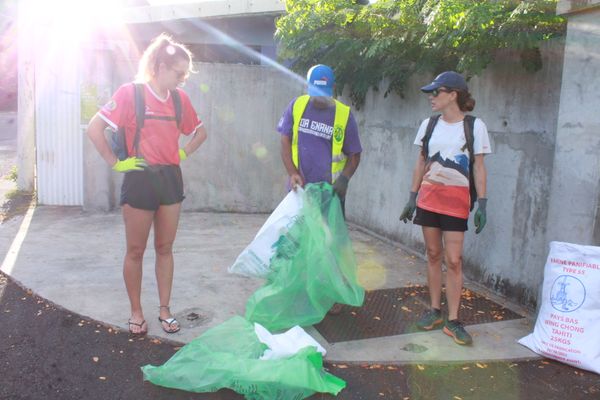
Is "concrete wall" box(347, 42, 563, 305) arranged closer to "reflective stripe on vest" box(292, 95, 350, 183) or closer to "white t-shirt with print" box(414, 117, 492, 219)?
"white t-shirt with print" box(414, 117, 492, 219)

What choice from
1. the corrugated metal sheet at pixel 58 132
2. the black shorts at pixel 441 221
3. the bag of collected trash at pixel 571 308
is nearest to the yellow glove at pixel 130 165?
the black shorts at pixel 441 221

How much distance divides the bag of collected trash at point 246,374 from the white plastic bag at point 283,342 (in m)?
0.08

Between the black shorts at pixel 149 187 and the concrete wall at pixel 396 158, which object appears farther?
the concrete wall at pixel 396 158

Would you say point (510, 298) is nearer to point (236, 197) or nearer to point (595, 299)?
point (595, 299)

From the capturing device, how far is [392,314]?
14.9ft

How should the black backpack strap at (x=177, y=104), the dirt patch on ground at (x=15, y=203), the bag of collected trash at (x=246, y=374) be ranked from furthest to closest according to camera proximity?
the dirt patch on ground at (x=15, y=203) < the black backpack strap at (x=177, y=104) < the bag of collected trash at (x=246, y=374)

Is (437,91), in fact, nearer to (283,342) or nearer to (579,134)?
(579,134)

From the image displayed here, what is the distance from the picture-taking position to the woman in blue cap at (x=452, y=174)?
3.91 metres

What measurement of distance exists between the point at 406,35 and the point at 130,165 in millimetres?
3025

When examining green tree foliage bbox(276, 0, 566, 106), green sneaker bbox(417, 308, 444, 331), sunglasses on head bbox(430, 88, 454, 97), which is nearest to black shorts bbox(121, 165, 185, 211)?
sunglasses on head bbox(430, 88, 454, 97)

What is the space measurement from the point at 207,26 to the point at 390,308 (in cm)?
1056

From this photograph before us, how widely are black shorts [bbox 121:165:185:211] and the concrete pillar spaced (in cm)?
273

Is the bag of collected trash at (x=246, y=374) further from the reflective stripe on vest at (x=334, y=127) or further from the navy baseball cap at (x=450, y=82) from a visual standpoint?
the navy baseball cap at (x=450, y=82)

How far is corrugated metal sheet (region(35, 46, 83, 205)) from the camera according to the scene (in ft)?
26.1
